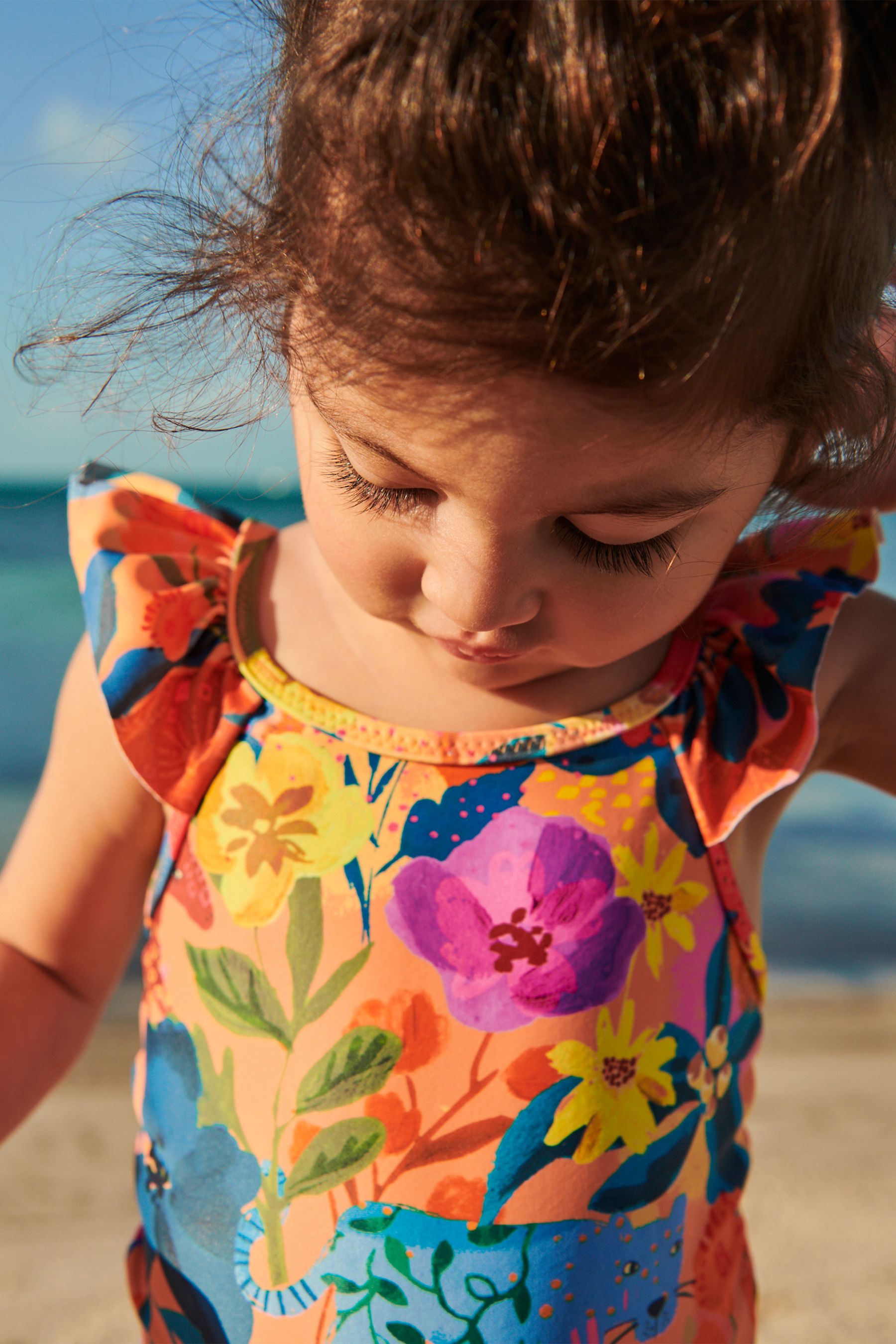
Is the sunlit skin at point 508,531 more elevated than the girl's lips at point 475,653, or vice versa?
the sunlit skin at point 508,531

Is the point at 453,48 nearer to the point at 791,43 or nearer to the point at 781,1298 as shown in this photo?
the point at 791,43

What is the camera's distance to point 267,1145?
32.9 inches

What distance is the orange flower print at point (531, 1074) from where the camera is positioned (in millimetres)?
818

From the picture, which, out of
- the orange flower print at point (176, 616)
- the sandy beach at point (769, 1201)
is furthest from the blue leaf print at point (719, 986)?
the sandy beach at point (769, 1201)

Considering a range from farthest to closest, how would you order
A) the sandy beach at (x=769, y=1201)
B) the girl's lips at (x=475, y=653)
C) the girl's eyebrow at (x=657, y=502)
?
the sandy beach at (x=769, y=1201)
the girl's lips at (x=475, y=653)
the girl's eyebrow at (x=657, y=502)

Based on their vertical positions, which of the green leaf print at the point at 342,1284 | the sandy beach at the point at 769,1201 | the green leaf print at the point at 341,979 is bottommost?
the sandy beach at the point at 769,1201

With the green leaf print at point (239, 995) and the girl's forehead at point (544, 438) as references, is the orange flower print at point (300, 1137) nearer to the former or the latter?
the green leaf print at point (239, 995)

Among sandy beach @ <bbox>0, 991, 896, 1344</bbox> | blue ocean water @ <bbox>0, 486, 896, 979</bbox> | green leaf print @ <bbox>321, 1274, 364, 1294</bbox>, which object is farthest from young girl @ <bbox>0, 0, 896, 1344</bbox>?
sandy beach @ <bbox>0, 991, 896, 1344</bbox>

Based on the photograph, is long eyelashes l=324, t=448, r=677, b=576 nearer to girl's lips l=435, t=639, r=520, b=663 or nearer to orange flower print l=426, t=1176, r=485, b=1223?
girl's lips l=435, t=639, r=520, b=663

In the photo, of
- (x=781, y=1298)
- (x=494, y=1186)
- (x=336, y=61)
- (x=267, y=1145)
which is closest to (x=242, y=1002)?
(x=267, y=1145)

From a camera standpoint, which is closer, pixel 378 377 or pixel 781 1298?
pixel 378 377

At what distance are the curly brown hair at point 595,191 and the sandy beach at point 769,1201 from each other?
1329mm

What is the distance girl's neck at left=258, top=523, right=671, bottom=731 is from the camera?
0.88m

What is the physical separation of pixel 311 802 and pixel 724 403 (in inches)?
16.2
